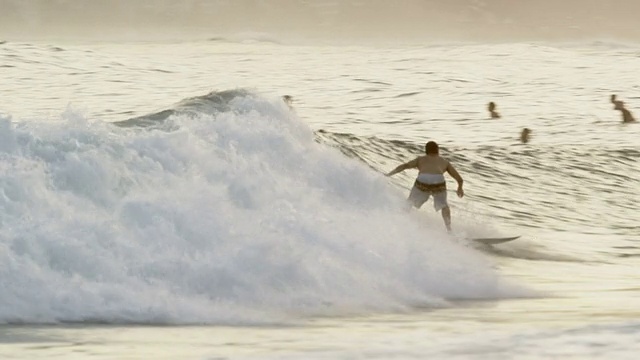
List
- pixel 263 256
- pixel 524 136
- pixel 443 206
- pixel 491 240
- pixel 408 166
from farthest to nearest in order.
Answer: pixel 524 136 → pixel 491 240 → pixel 443 206 → pixel 408 166 → pixel 263 256

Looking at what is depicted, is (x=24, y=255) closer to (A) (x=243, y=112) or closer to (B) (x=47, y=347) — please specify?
(B) (x=47, y=347)

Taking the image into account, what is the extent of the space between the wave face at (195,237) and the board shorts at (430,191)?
78 centimetres

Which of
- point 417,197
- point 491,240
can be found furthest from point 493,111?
point 417,197

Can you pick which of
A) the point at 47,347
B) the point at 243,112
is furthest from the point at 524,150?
the point at 47,347

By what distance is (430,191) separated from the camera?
1777 centimetres

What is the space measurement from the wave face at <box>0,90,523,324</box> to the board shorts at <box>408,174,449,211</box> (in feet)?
2.56

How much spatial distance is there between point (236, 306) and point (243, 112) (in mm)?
6748

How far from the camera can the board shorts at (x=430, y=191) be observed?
1764cm

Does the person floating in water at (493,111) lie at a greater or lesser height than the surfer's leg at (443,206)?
greater

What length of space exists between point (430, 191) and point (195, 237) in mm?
5498

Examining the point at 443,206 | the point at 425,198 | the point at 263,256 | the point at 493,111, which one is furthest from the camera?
the point at 493,111

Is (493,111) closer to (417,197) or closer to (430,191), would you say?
(430,191)

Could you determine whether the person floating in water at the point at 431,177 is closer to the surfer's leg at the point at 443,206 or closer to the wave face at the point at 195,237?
the surfer's leg at the point at 443,206

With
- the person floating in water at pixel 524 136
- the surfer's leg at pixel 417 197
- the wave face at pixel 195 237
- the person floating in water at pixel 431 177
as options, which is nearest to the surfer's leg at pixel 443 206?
the person floating in water at pixel 431 177
